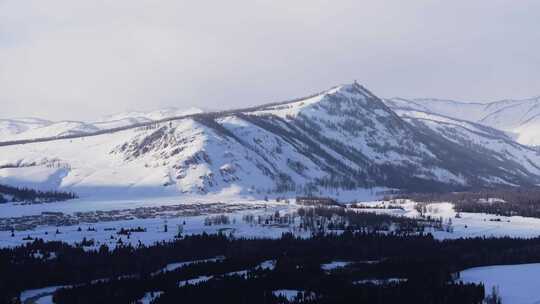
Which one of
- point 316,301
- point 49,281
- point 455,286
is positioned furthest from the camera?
point 49,281

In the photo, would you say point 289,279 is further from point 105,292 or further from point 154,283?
point 105,292

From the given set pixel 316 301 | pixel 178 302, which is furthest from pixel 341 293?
pixel 178 302

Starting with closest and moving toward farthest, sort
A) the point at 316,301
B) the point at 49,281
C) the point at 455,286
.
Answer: the point at 316,301, the point at 455,286, the point at 49,281

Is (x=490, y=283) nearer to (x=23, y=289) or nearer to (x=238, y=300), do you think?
(x=238, y=300)

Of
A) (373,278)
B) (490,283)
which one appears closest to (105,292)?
(373,278)

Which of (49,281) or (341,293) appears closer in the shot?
(341,293)

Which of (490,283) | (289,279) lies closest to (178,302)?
(289,279)

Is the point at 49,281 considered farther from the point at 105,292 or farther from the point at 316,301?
the point at 316,301

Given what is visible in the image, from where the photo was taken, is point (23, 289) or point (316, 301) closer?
point (316, 301)
